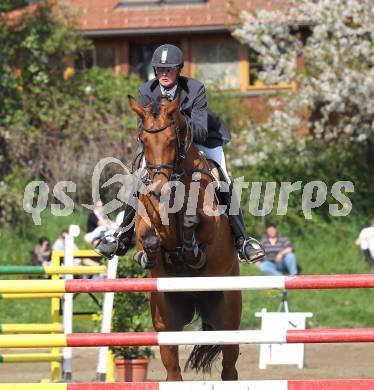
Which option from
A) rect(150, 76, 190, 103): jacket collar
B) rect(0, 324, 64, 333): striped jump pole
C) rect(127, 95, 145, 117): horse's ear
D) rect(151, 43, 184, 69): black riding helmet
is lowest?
rect(0, 324, 64, 333): striped jump pole

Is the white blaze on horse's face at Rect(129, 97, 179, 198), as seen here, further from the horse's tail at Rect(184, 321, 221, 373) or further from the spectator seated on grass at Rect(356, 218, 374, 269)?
the spectator seated on grass at Rect(356, 218, 374, 269)

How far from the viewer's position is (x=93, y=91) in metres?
24.5

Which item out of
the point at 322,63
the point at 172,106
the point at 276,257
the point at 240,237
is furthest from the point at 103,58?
the point at 172,106

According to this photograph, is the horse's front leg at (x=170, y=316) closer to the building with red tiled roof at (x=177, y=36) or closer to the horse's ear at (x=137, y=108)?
the horse's ear at (x=137, y=108)

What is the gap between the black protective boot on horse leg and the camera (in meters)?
7.64

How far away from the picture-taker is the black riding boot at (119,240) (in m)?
Result: 7.74

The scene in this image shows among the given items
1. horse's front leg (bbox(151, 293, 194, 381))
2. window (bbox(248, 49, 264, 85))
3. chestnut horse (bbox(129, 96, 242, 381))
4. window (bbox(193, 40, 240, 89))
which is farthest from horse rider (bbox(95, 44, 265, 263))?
window (bbox(248, 49, 264, 85))

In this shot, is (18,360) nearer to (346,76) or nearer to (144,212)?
(144,212)

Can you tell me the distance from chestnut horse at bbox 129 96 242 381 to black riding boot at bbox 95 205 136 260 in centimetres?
30

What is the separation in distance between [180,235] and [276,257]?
32.5ft

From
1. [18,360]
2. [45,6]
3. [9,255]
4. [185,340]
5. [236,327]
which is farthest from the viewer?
[45,6]

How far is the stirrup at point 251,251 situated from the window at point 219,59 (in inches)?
723

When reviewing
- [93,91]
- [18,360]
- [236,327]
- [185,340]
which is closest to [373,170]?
[93,91]

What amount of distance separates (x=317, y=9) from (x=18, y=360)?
13939mm
